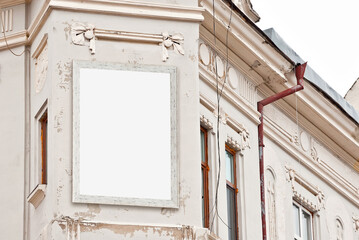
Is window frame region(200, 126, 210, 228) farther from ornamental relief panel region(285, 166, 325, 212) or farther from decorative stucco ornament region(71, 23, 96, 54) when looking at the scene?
ornamental relief panel region(285, 166, 325, 212)

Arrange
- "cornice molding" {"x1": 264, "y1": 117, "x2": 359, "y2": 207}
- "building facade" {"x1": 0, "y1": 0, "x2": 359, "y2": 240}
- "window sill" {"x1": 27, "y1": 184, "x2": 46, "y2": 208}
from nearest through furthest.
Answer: "building facade" {"x1": 0, "y1": 0, "x2": 359, "y2": 240} < "window sill" {"x1": 27, "y1": 184, "x2": 46, "y2": 208} < "cornice molding" {"x1": 264, "y1": 117, "x2": 359, "y2": 207}

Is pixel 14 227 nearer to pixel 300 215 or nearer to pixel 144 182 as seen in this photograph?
pixel 144 182

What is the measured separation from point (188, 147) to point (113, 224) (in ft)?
5.21

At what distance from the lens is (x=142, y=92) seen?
65.6 ft

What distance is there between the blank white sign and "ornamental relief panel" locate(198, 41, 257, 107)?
198 centimetres

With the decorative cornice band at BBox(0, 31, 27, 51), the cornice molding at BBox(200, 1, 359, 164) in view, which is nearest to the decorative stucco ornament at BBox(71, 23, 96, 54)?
the decorative cornice band at BBox(0, 31, 27, 51)

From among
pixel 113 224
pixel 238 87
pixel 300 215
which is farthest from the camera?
pixel 300 215

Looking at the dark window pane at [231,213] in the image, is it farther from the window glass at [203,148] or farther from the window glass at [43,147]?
the window glass at [43,147]

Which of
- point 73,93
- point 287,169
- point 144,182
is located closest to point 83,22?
point 73,93

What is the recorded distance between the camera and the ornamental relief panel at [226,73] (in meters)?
22.0

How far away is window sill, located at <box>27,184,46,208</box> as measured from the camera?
19.5 metres

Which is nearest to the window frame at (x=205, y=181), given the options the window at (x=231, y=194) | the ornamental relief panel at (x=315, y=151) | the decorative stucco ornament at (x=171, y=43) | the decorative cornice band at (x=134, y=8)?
the window at (x=231, y=194)

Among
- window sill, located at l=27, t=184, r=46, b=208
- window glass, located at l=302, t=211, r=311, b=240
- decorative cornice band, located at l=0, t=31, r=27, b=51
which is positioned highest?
decorative cornice band, located at l=0, t=31, r=27, b=51

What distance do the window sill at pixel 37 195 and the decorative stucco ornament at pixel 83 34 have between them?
6.57 ft
